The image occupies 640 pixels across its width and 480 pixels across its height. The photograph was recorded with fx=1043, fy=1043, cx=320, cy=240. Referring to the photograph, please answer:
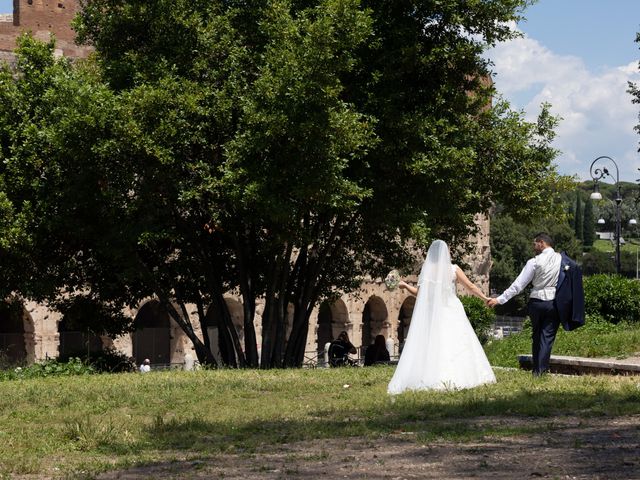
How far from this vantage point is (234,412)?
Answer: 822 cm

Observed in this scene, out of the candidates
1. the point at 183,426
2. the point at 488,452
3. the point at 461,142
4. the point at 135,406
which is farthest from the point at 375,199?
the point at 488,452

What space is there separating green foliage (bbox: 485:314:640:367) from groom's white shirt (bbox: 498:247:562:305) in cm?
464

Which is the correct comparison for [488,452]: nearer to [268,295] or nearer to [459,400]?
[459,400]

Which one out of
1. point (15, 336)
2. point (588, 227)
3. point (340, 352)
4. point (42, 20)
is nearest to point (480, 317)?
point (340, 352)

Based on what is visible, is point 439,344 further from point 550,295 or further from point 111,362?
point 111,362

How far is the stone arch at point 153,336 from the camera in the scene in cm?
3859

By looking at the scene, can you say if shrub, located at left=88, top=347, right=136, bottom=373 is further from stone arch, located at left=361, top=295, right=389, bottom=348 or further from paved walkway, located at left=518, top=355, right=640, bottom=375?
stone arch, located at left=361, top=295, right=389, bottom=348

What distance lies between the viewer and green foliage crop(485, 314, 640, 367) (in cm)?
1499

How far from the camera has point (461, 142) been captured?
18.1 metres

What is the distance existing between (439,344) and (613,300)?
14123 mm

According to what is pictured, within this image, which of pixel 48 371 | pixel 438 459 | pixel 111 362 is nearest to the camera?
pixel 438 459

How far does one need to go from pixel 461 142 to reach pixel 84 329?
8.50 m

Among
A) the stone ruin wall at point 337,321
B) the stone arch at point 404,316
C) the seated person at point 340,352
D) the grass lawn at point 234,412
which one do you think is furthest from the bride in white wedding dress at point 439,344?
the stone arch at point 404,316

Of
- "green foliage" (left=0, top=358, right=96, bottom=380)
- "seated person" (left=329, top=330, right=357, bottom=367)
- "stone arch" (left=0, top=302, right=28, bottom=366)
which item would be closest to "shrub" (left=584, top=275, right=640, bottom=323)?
"seated person" (left=329, top=330, right=357, bottom=367)
